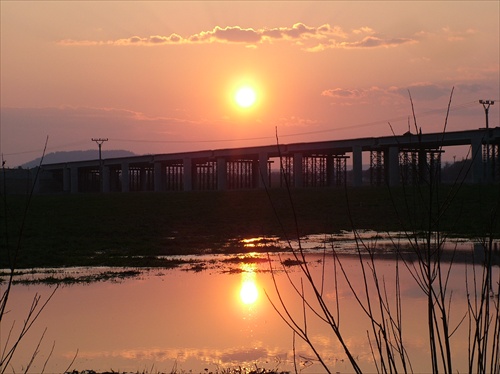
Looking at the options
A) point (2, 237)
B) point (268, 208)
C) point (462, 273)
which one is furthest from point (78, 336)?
point (268, 208)

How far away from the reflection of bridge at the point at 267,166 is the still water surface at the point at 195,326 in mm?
35744

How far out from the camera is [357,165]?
2911 inches

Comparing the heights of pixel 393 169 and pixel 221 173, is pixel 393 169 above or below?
below

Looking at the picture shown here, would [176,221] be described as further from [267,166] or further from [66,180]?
[66,180]

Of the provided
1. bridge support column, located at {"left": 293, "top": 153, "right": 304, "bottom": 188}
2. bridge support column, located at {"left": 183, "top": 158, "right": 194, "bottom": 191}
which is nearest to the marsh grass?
bridge support column, located at {"left": 293, "top": 153, "right": 304, "bottom": 188}

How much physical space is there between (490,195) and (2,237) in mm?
31681

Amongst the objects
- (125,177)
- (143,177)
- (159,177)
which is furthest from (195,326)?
(143,177)

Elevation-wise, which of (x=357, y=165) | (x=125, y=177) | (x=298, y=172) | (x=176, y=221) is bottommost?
(x=176, y=221)

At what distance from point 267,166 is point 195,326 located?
245 ft

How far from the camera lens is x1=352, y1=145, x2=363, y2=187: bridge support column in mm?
73037

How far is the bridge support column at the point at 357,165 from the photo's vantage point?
73.0m

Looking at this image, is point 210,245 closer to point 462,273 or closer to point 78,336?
point 462,273

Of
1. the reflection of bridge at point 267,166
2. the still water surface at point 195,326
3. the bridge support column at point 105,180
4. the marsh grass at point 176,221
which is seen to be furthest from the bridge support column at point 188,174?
the still water surface at point 195,326

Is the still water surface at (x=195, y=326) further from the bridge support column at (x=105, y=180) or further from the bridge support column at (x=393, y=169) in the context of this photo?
the bridge support column at (x=105, y=180)
